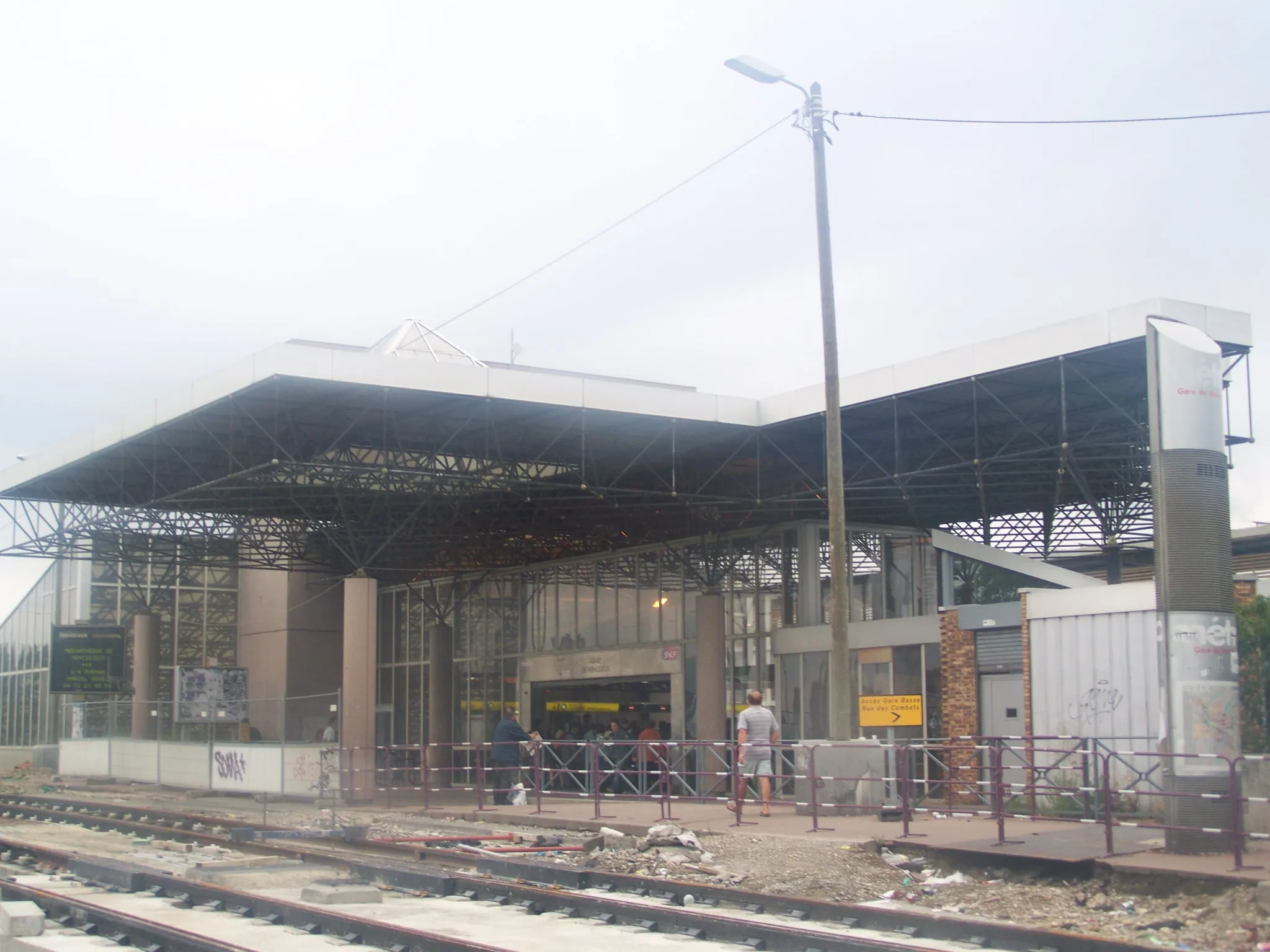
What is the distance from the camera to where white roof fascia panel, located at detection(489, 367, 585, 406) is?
2456 cm

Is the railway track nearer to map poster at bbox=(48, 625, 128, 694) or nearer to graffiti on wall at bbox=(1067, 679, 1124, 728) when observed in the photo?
graffiti on wall at bbox=(1067, 679, 1124, 728)

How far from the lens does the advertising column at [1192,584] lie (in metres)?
13.6

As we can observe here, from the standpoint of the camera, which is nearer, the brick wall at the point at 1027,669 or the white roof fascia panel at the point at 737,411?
the brick wall at the point at 1027,669

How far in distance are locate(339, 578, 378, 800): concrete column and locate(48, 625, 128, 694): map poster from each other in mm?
17647

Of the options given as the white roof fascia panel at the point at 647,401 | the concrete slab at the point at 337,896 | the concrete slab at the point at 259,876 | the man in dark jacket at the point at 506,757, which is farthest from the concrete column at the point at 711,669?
the concrete slab at the point at 337,896

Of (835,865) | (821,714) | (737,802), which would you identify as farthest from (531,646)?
(835,865)

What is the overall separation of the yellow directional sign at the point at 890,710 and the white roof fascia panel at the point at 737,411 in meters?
5.63

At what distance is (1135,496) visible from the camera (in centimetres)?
3006

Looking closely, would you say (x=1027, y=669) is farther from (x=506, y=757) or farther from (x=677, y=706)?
(x=677, y=706)

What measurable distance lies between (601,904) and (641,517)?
2127 cm

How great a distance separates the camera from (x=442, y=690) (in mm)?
42438

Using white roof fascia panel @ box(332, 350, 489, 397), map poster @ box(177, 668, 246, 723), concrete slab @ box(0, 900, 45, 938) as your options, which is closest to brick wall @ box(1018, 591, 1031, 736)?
white roof fascia panel @ box(332, 350, 489, 397)

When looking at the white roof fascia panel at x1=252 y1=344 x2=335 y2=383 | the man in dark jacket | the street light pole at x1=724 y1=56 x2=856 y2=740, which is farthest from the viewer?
the man in dark jacket

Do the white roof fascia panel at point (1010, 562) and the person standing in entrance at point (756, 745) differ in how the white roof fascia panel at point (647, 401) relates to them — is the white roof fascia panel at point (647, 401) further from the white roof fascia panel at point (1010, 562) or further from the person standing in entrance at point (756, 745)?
the person standing in entrance at point (756, 745)
